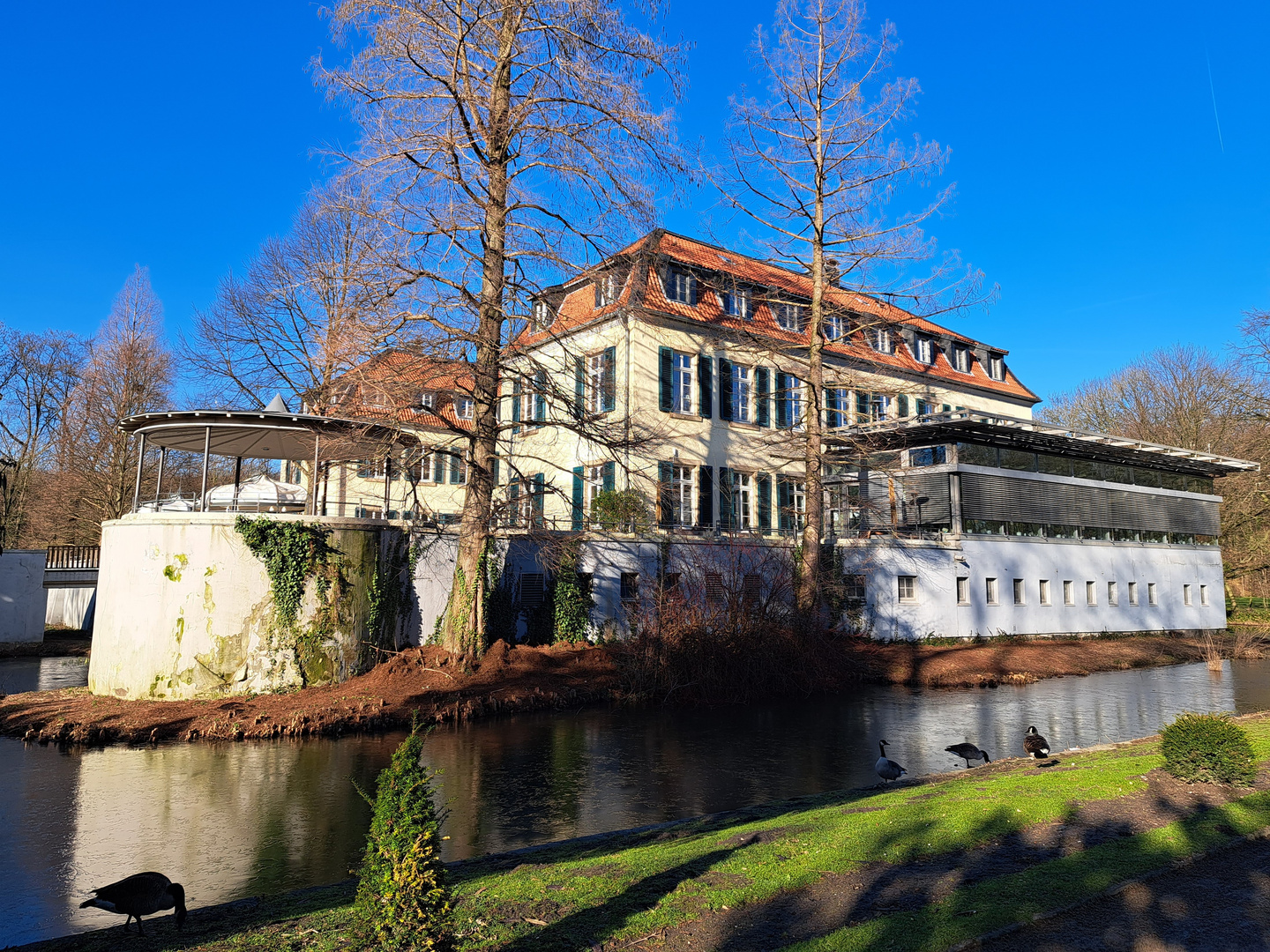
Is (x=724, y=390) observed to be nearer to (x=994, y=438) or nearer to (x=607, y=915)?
(x=994, y=438)

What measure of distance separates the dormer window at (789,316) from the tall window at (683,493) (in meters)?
7.86

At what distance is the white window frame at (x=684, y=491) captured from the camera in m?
26.5

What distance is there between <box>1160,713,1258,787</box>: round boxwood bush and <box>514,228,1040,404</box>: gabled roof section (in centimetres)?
1247

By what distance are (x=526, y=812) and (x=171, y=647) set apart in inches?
388

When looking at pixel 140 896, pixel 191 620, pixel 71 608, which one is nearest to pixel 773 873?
pixel 140 896

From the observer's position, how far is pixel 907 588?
27734 mm

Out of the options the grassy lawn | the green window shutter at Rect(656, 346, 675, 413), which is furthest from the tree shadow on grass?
the green window shutter at Rect(656, 346, 675, 413)

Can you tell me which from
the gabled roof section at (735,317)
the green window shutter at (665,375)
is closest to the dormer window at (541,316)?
the gabled roof section at (735,317)

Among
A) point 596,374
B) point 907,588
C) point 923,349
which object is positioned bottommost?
point 907,588

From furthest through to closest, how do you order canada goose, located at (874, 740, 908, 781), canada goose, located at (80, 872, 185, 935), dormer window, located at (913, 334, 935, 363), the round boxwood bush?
dormer window, located at (913, 334, 935, 363)
canada goose, located at (874, 740, 908, 781)
the round boxwood bush
canada goose, located at (80, 872, 185, 935)

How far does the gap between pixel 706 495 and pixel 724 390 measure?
12.7 feet

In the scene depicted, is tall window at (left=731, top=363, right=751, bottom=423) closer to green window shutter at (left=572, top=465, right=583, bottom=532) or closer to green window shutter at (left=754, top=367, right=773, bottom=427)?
green window shutter at (left=754, top=367, right=773, bottom=427)

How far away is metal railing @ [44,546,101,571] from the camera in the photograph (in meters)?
30.9

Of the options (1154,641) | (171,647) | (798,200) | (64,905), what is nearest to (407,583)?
(171,647)
